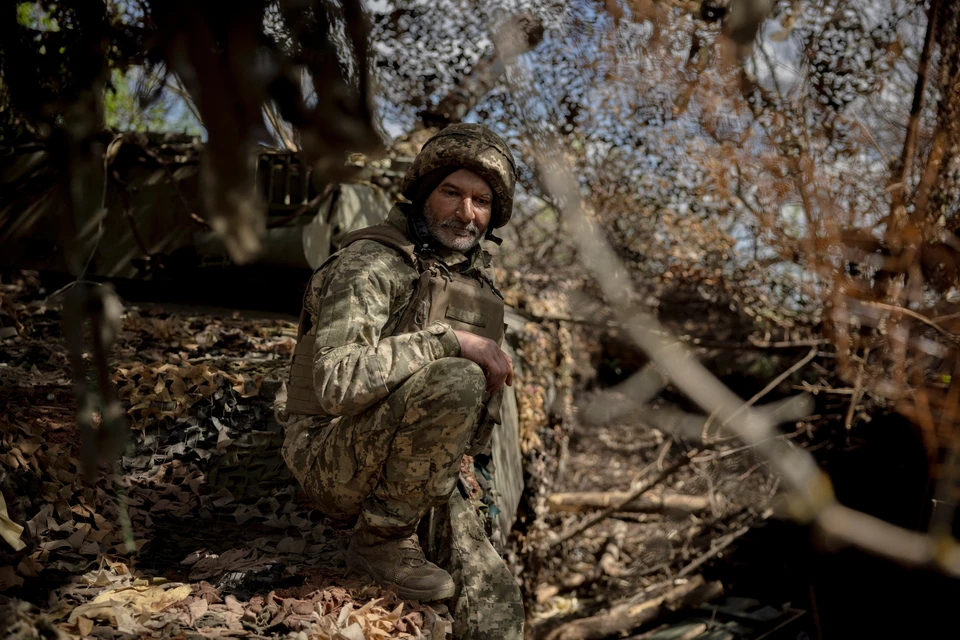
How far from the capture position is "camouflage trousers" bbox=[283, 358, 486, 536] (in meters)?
3.26

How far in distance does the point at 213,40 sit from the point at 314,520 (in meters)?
3.31

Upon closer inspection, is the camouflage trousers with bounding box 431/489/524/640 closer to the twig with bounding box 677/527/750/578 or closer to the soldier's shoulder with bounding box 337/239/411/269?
the soldier's shoulder with bounding box 337/239/411/269

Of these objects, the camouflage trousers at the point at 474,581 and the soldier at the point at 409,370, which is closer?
the soldier at the point at 409,370

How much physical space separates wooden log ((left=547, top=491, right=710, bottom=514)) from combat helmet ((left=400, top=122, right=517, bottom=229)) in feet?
14.8

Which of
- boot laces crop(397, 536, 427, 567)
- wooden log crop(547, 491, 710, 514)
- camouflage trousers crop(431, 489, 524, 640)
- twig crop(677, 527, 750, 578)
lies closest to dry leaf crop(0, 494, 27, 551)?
boot laces crop(397, 536, 427, 567)

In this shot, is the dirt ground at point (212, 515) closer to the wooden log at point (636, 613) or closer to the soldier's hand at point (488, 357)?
the wooden log at point (636, 613)

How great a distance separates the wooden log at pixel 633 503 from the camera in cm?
794

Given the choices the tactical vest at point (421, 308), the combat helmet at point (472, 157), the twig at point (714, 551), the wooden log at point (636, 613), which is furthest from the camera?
the twig at point (714, 551)

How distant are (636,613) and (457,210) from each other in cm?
433

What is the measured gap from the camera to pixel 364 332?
133 inches

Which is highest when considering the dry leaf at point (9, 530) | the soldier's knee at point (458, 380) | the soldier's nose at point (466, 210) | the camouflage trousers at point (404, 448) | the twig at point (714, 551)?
the soldier's nose at point (466, 210)

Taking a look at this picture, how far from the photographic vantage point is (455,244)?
12.7 feet

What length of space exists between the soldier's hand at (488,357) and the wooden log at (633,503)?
459 cm

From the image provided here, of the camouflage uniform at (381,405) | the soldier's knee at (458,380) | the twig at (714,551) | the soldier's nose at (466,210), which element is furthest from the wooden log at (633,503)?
the soldier's knee at (458,380)
